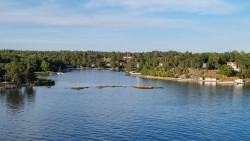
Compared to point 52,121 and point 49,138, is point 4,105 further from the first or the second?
point 49,138

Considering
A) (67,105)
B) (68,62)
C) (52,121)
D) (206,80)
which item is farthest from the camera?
(68,62)

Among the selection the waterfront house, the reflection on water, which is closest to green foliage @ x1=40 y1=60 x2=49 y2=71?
the reflection on water

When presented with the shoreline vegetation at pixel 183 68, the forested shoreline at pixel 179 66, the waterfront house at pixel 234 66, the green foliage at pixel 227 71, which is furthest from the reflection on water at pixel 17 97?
the waterfront house at pixel 234 66

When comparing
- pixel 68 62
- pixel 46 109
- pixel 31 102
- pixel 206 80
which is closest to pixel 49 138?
pixel 46 109

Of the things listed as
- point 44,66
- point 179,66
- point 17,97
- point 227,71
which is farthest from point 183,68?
point 17,97

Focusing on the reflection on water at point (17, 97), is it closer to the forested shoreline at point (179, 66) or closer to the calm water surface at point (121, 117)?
the calm water surface at point (121, 117)

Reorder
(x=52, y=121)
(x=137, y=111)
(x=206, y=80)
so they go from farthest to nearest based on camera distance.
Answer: (x=206, y=80) < (x=137, y=111) < (x=52, y=121)

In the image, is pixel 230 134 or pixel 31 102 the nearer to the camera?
pixel 230 134
